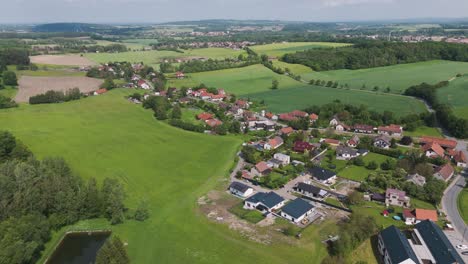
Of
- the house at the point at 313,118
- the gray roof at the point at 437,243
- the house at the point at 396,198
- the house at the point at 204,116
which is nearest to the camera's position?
the gray roof at the point at 437,243

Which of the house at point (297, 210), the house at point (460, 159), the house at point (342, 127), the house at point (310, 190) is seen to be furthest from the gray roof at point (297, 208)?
the house at point (342, 127)

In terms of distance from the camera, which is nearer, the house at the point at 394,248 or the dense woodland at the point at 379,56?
the house at the point at 394,248

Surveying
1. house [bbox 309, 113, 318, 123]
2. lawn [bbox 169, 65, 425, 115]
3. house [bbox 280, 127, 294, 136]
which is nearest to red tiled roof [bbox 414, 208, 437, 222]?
house [bbox 280, 127, 294, 136]

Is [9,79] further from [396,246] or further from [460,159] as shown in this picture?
[460,159]

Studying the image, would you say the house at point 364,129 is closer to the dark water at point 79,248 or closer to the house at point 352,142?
the house at point 352,142

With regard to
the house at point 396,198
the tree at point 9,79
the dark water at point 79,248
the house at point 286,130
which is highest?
the tree at point 9,79

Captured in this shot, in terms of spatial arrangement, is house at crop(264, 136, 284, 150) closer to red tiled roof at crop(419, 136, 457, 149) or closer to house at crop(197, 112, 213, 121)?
house at crop(197, 112, 213, 121)
